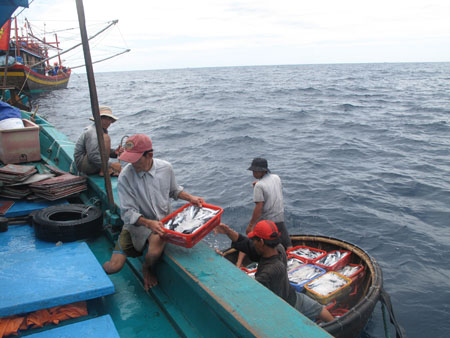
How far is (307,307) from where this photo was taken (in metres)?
4.24

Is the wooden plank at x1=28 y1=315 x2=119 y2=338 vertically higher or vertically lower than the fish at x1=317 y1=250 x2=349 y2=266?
higher

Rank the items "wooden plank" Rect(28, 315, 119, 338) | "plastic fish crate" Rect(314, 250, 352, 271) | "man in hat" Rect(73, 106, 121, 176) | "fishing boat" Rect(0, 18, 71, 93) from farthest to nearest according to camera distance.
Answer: "fishing boat" Rect(0, 18, 71, 93) → "plastic fish crate" Rect(314, 250, 352, 271) → "man in hat" Rect(73, 106, 121, 176) → "wooden plank" Rect(28, 315, 119, 338)

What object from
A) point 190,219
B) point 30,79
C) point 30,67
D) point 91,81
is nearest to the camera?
point 190,219

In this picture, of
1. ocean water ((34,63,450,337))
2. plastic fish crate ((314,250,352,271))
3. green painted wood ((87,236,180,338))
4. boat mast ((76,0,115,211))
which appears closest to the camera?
green painted wood ((87,236,180,338))

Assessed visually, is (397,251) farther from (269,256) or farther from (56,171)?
(56,171)

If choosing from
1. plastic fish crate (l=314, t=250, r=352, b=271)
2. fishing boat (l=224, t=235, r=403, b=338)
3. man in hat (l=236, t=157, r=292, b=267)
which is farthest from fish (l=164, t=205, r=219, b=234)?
plastic fish crate (l=314, t=250, r=352, b=271)

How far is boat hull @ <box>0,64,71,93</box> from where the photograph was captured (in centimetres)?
3472

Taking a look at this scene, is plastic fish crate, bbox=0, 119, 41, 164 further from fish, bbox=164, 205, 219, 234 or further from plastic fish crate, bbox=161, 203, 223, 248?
plastic fish crate, bbox=161, 203, 223, 248

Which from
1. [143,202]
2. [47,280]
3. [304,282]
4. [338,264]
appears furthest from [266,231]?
[338,264]

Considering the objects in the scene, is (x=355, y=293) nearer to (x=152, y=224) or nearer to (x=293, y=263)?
(x=293, y=263)

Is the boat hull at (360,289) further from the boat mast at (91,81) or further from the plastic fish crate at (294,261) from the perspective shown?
the boat mast at (91,81)

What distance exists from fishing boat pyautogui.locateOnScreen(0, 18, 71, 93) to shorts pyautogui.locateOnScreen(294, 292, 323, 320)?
22.1 m

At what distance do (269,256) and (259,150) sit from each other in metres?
13.5

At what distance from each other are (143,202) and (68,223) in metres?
1.33
